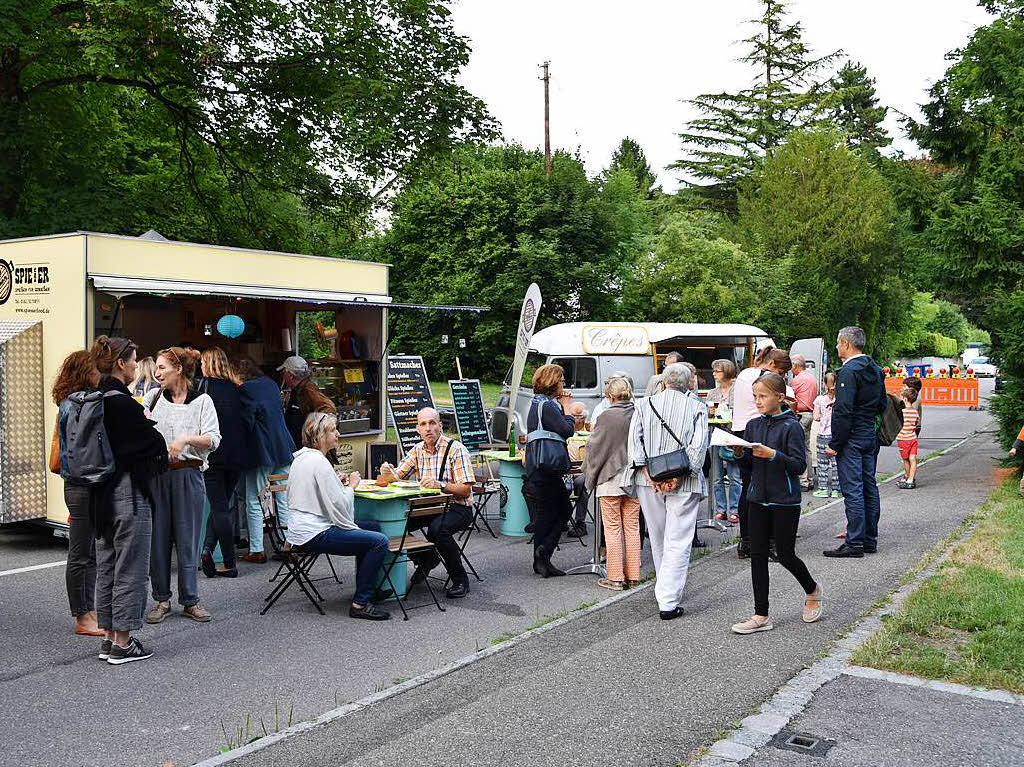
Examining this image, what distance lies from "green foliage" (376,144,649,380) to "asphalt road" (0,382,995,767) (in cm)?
2490

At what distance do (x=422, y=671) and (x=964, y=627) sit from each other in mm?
3559

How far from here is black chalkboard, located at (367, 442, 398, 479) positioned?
484 inches

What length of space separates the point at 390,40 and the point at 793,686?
15106 mm

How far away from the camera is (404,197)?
1931 centimetres

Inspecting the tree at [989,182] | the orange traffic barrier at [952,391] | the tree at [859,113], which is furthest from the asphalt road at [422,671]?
the tree at [859,113]

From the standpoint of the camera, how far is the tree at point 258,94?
15352mm

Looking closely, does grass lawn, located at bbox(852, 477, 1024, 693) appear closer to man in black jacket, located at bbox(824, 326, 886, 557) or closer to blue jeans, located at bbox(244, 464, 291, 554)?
man in black jacket, located at bbox(824, 326, 886, 557)

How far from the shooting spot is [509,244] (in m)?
33.2

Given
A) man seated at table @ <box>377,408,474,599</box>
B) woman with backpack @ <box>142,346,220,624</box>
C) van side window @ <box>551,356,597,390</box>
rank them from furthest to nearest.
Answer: van side window @ <box>551,356,597,390</box> < man seated at table @ <box>377,408,474,599</box> < woman with backpack @ <box>142,346,220,624</box>

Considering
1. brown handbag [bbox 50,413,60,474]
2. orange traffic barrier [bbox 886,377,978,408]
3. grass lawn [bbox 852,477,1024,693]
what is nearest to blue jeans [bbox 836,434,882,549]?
grass lawn [bbox 852,477,1024,693]

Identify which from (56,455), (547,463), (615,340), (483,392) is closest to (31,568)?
(56,455)

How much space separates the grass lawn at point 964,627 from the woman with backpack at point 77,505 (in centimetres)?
486

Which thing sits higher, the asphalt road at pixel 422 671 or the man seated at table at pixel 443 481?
the man seated at table at pixel 443 481

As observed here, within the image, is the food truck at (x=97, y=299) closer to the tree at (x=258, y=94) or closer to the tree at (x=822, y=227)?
the tree at (x=258, y=94)
